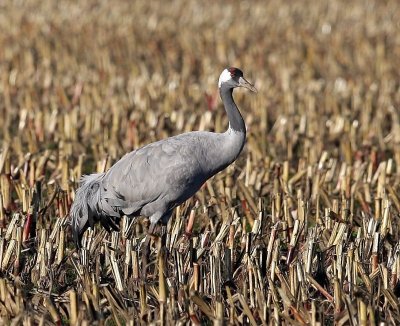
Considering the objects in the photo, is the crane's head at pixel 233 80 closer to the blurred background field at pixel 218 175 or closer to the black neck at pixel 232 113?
the black neck at pixel 232 113

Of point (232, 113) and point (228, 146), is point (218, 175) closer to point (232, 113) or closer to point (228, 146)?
point (232, 113)

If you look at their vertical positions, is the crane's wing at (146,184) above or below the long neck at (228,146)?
below

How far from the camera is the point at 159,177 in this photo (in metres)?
6.30

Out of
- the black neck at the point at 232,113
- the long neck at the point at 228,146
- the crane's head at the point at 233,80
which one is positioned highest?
the crane's head at the point at 233,80

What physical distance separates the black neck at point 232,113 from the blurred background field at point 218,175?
0.66m

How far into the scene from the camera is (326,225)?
642cm

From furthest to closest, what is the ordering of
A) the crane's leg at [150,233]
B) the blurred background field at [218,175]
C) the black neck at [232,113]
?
the black neck at [232,113], the crane's leg at [150,233], the blurred background field at [218,175]

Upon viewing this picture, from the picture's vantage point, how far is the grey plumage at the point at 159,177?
6.23 metres

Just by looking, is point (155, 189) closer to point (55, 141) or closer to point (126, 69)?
point (55, 141)

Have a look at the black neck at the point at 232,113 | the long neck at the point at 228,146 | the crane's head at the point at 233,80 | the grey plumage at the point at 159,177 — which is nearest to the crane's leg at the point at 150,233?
the grey plumage at the point at 159,177

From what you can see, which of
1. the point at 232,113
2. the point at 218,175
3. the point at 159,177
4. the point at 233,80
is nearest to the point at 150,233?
the point at 159,177

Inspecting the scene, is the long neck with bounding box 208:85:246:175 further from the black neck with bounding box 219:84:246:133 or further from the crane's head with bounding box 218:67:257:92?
the crane's head with bounding box 218:67:257:92

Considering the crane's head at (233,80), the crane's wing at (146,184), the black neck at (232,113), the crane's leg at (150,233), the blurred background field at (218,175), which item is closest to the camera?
the blurred background field at (218,175)

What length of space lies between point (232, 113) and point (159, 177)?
2.35 feet
